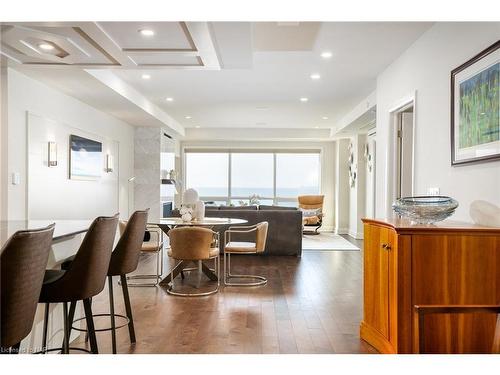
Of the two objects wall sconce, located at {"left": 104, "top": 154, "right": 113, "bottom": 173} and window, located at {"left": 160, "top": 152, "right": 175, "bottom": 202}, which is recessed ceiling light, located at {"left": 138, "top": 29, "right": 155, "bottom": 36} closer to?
wall sconce, located at {"left": 104, "top": 154, "right": 113, "bottom": 173}

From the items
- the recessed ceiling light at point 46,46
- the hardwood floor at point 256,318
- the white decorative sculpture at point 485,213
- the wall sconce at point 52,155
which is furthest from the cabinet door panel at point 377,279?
the wall sconce at point 52,155

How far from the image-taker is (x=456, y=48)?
3582 millimetres

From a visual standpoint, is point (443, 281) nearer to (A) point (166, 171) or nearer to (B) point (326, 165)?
(A) point (166, 171)

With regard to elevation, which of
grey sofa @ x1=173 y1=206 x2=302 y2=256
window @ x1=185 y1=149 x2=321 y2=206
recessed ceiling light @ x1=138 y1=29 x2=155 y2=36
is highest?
recessed ceiling light @ x1=138 y1=29 x2=155 y2=36

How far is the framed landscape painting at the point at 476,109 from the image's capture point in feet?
9.66

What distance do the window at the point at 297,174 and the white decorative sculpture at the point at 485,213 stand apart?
31.9ft

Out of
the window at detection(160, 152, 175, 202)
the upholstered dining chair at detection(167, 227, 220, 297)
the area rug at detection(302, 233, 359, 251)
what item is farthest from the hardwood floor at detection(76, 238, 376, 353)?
the window at detection(160, 152, 175, 202)

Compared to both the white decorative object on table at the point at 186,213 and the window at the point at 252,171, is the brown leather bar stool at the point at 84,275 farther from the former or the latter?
the window at the point at 252,171

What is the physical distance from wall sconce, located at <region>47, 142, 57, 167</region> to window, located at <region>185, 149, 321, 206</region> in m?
7.16

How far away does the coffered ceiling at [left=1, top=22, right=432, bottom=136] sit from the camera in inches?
148
